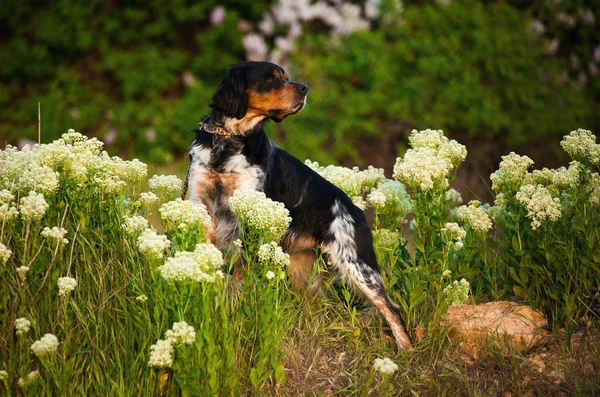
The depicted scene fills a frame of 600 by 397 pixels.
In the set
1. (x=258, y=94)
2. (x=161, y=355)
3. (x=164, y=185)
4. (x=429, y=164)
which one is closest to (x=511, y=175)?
(x=429, y=164)

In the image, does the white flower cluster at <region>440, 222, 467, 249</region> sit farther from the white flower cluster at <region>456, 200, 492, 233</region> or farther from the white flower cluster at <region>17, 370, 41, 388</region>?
the white flower cluster at <region>17, 370, 41, 388</region>

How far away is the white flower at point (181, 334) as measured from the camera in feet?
8.87

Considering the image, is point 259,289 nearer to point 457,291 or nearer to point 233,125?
point 457,291

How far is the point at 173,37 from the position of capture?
7840mm

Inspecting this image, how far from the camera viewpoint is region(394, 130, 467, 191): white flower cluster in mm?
3943

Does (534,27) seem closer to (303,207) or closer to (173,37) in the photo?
(173,37)

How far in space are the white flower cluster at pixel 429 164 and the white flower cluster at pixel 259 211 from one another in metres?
1.06

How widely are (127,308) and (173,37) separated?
5.00 metres

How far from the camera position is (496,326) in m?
3.69

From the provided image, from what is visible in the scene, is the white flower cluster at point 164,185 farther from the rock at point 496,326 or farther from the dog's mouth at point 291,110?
the rock at point 496,326

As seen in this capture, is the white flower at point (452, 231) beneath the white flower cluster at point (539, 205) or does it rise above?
beneath

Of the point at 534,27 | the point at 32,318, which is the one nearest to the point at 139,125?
the point at 534,27

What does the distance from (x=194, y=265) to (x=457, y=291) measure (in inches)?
60.6

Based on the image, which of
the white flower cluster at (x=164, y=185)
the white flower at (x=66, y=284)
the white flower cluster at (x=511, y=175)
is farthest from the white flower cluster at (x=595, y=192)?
the white flower at (x=66, y=284)
